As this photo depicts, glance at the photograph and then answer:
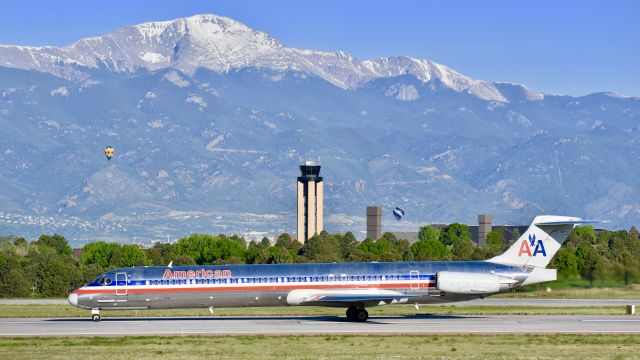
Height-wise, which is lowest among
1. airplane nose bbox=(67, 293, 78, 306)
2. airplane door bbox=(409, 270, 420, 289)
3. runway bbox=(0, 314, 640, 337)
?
runway bbox=(0, 314, 640, 337)

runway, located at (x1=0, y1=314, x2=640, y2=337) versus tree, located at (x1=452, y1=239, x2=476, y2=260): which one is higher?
tree, located at (x1=452, y1=239, x2=476, y2=260)

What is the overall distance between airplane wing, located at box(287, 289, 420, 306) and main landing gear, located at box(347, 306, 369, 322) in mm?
628

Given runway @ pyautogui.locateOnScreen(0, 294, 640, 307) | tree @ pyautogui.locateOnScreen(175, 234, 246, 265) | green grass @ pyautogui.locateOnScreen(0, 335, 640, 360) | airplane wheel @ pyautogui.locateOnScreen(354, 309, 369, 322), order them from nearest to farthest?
green grass @ pyautogui.locateOnScreen(0, 335, 640, 360), airplane wheel @ pyautogui.locateOnScreen(354, 309, 369, 322), runway @ pyautogui.locateOnScreen(0, 294, 640, 307), tree @ pyautogui.locateOnScreen(175, 234, 246, 265)

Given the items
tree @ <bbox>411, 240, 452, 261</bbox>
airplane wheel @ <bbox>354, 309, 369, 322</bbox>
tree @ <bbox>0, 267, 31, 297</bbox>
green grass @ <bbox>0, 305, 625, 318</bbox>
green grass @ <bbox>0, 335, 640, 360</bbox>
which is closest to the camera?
green grass @ <bbox>0, 335, 640, 360</bbox>

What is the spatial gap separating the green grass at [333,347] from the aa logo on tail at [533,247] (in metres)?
11.8

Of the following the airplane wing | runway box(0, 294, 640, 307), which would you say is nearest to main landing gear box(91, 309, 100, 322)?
the airplane wing

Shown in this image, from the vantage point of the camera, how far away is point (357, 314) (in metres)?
66.2

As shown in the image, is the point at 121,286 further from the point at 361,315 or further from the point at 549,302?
the point at 549,302

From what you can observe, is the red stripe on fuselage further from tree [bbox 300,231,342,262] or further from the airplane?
tree [bbox 300,231,342,262]

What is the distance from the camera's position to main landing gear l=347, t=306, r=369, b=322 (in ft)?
216

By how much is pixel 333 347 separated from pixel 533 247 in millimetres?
20108

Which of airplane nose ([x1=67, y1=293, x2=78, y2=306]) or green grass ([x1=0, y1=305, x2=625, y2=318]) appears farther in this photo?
green grass ([x1=0, y1=305, x2=625, y2=318])

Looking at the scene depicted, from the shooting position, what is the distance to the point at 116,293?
6738 cm

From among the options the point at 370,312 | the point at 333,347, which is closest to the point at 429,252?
the point at 370,312
